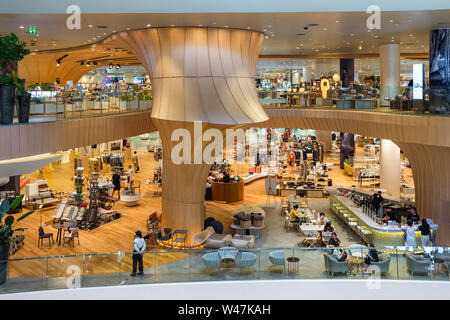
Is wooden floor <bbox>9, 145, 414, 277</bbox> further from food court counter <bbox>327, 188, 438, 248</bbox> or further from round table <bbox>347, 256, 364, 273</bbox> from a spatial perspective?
food court counter <bbox>327, 188, 438, 248</bbox>

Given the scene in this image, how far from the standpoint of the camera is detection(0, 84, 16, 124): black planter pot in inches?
411

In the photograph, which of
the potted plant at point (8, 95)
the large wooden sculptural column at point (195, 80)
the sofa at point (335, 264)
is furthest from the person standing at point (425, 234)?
the potted plant at point (8, 95)

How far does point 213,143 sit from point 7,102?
577 centimetres

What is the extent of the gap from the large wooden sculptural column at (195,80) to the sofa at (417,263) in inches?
228

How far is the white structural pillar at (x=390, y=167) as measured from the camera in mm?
20500

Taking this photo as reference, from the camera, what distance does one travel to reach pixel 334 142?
38.1 meters

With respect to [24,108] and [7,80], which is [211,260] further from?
[7,80]

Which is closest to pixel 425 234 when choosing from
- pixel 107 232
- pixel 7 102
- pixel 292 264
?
pixel 292 264

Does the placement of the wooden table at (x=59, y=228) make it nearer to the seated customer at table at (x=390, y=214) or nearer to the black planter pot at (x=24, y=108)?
the black planter pot at (x=24, y=108)

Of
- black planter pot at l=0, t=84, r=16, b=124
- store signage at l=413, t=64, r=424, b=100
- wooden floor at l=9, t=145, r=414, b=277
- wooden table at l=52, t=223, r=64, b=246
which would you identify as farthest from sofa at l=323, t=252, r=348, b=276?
wooden table at l=52, t=223, r=64, b=246

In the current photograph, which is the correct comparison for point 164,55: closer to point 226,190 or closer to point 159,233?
point 159,233
